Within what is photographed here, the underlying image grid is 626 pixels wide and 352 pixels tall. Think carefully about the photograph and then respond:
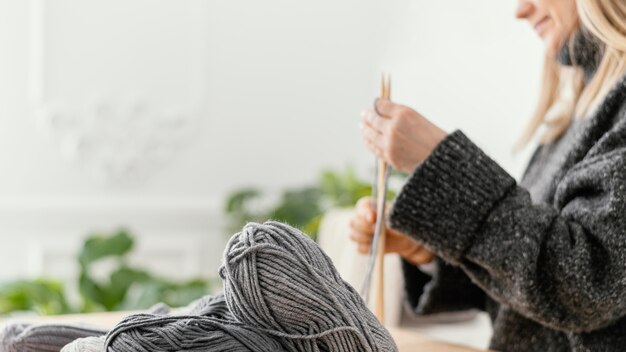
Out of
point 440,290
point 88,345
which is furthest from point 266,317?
point 440,290

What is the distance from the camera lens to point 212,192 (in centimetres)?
266

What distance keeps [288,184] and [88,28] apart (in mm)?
777

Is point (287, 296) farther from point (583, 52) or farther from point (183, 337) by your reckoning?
point (583, 52)

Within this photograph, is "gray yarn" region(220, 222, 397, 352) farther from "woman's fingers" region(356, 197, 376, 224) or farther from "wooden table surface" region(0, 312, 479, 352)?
"woman's fingers" region(356, 197, 376, 224)

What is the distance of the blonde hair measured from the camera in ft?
3.18

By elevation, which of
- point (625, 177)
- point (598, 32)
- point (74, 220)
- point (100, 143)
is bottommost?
point (74, 220)

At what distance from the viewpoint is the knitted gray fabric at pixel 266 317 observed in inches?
23.1

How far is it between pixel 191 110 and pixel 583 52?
5.45 ft

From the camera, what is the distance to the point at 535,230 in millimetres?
866

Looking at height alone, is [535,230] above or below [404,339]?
above

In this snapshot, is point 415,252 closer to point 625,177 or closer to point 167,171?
point 625,177

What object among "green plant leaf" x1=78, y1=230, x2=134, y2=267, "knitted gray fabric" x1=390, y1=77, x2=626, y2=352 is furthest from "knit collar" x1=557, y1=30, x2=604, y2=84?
"green plant leaf" x1=78, y1=230, x2=134, y2=267

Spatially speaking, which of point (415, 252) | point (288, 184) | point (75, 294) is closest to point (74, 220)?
point (75, 294)

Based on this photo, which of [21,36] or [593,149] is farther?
[21,36]
